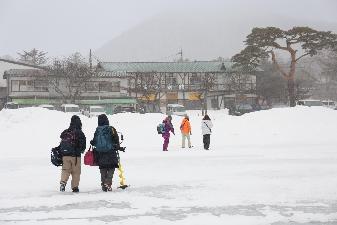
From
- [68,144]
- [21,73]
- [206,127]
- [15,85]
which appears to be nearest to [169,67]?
[21,73]

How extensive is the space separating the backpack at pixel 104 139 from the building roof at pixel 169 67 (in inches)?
2371

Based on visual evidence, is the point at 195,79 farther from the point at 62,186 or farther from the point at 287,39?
the point at 62,186

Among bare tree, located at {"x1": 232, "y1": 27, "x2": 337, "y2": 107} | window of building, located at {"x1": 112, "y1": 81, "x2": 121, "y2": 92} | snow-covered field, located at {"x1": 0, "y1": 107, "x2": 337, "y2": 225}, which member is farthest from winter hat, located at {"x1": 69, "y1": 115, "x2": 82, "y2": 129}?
window of building, located at {"x1": 112, "y1": 81, "x2": 121, "y2": 92}

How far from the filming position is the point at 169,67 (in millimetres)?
71625

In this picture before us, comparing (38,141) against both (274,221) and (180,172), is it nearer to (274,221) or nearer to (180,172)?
(180,172)

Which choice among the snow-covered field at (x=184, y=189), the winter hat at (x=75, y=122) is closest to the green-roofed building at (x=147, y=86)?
the snow-covered field at (x=184, y=189)

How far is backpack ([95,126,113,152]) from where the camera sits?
9450mm

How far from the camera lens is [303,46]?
46.6 meters

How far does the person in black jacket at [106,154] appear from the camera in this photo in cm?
940

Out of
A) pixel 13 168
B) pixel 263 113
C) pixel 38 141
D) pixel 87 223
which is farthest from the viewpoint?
pixel 263 113

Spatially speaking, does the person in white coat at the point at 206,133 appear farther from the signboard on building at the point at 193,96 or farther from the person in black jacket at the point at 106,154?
the signboard on building at the point at 193,96

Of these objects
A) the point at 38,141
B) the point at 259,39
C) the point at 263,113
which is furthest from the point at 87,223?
the point at 259,39

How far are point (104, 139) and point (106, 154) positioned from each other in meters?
0.32

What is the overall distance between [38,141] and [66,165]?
47.6 ft
